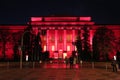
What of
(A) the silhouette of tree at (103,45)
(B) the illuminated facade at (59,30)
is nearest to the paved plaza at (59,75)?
Result: (A) the silhouette of tree at (103,45)

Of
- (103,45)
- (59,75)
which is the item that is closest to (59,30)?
(103,45)

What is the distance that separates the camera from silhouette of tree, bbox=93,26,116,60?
8156cm

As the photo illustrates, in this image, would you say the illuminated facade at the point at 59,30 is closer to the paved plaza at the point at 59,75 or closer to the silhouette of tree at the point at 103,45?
the silhouette of tree at the point at 103,45

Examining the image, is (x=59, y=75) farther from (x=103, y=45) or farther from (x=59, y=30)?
(x=59, y=30)

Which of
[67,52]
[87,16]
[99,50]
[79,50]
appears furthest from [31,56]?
[87,16]

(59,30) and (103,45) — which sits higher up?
(59,30)

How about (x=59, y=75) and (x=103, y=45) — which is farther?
(x=103, y=45)

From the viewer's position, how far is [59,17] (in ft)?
445

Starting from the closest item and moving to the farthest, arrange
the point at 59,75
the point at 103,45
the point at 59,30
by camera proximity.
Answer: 1. the point at 59,75
2. the point at 103,45
3. the point at 59,30

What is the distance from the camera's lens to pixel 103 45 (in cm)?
8144

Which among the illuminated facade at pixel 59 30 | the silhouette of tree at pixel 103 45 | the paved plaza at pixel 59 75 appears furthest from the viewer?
the illuminated facade at pixel 59 30

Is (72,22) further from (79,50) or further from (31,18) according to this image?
(79,50)

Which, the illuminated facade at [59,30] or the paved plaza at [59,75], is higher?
the illuminated facade at [59,30]

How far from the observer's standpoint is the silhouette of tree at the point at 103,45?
3211 inches
